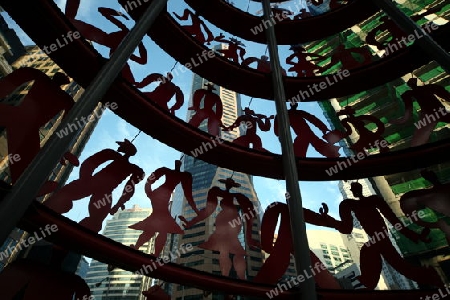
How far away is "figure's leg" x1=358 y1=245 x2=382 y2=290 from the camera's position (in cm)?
299

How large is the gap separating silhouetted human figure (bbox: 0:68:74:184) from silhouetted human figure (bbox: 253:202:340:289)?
8.01 ft

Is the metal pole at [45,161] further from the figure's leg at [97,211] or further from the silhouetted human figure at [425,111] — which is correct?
the silhouetted human figure at [425,111]

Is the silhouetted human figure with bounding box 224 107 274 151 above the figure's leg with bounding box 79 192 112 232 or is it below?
above

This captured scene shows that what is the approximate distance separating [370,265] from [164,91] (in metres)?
3.66

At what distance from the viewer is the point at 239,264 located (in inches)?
121

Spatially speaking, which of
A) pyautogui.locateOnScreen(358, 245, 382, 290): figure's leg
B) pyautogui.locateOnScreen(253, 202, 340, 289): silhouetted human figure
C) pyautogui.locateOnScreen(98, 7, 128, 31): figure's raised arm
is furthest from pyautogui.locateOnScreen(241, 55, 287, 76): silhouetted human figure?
pyautogui.locateOnScreen(358, 245, 382, 290): figure's leg

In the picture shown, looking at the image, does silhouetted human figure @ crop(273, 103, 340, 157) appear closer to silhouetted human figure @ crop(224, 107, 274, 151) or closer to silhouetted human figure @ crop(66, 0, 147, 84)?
silhouetted human figure @ crop(224, 107, 274, 151)

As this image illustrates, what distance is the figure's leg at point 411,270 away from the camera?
2.94m

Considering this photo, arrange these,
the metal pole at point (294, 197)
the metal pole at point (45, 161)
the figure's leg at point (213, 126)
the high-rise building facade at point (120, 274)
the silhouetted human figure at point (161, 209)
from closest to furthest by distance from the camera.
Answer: the metal pole at point (45, 161) → the metal pole at point (294, 197) → the silhouetted human figure at point (161, 209) → the figure's leg at point (213, 126) → the high-rise building facade at point (120, 274)

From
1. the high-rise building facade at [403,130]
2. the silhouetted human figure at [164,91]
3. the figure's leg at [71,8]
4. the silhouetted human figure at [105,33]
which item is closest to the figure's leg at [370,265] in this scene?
the silhouetted human figure at [164,91]

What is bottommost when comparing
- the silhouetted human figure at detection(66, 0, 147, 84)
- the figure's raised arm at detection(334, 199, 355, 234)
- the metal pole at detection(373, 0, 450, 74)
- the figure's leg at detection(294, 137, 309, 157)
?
the figure's raised arm at detection(334, 199, 355, 234)

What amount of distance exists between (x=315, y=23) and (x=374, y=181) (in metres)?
16.3

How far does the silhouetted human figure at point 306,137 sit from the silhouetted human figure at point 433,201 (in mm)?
1254

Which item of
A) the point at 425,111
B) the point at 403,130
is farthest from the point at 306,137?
the point at 403,130
